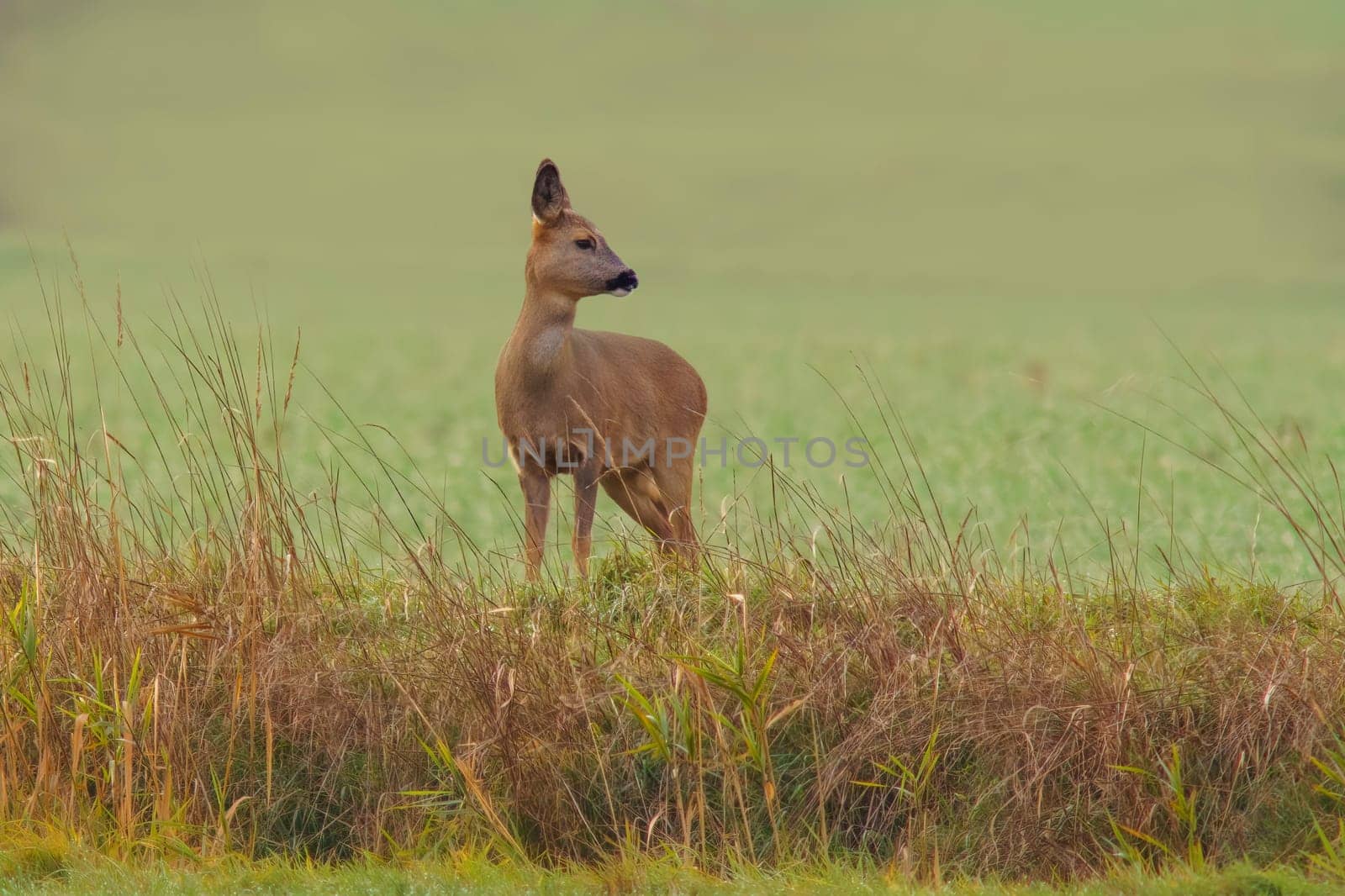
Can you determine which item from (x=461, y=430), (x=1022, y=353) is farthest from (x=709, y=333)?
(x=461, y=430)

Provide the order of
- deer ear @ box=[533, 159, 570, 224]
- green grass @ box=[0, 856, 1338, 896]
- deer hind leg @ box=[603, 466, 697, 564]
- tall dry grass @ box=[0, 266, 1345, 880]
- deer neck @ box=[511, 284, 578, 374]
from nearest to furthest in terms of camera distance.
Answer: green grass @ box=[0, 856, 1338, 896] < tall dry grass @ box=[0, 266, 1345, 880] < deer ear @ box=[533, 159, 570, 224] < deer neck @ box=[511, 284, 578, 374] < deer hind leg @ box=[603, 466, 697, 564]

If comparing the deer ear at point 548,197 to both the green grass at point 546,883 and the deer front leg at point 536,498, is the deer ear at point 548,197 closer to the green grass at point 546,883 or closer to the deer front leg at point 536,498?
the deer front leg at point 536,498

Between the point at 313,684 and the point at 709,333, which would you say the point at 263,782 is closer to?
the point at 313,684

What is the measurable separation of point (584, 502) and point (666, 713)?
252 centimetres

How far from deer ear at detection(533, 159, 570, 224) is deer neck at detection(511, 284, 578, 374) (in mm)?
384

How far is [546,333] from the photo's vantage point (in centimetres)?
731

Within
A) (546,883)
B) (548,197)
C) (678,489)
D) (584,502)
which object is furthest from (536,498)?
(546,883)

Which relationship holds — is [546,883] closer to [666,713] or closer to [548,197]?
[666,713]

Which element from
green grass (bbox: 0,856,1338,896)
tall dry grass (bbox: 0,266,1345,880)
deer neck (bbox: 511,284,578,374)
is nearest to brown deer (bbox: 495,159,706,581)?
deer neck (bbox: 511,284,578,374)

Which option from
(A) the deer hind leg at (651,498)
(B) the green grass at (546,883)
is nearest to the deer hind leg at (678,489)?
(A) the deer hind leg at (651,498)

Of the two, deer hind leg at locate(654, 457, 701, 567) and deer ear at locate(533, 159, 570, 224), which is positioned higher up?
deer ear at locate(533, 159, 570, 224)

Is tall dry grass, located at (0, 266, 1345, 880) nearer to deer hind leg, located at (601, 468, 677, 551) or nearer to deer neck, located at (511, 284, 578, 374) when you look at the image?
deer neck, located at (511, 284, 578, 374)

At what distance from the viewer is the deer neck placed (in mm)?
7293

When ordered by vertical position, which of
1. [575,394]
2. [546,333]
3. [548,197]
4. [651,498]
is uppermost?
[548,197]
